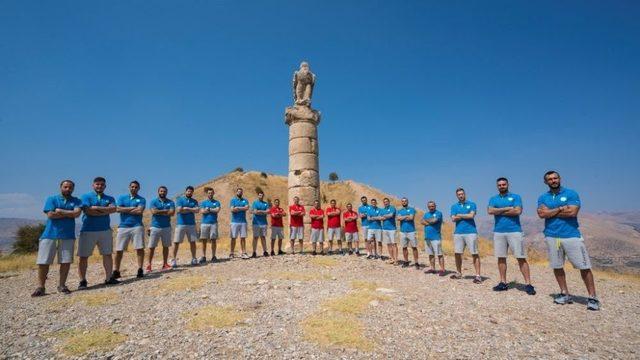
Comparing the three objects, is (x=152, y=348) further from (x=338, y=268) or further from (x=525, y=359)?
(x=338, y=268)

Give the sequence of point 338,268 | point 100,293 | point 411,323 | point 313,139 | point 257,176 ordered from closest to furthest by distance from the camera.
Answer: point 411,323 → point 100,293 → point 338,268 → point 313,139 → point 257,176

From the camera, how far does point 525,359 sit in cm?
407

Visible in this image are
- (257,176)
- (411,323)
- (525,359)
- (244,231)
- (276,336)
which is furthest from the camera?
(257,176)

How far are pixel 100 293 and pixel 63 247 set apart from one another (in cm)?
136

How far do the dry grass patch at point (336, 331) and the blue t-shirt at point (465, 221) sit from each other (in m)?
4.82

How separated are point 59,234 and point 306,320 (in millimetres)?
5979

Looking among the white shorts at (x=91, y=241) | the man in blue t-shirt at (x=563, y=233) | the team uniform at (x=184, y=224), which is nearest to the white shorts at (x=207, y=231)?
the team uniform at (x=184, y=224)

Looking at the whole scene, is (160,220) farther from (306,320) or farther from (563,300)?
(563,300)

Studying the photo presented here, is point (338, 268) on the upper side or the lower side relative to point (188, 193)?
lower

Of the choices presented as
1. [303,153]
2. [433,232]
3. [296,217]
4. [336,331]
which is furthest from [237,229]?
[336,331]

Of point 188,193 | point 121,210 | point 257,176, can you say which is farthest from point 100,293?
point 257,176

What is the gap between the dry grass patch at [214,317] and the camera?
508cm

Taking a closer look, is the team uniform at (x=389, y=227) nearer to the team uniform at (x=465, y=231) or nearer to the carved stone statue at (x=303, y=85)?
the team uniform at (x=465, y=231)

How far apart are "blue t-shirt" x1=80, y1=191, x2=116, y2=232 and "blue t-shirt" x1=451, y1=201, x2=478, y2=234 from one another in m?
8.46
